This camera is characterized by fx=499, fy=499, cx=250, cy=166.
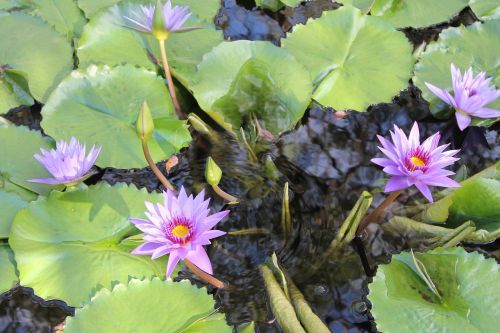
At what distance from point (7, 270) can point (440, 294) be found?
1.66 m

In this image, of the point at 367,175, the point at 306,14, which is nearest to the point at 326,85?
the point at 367,175

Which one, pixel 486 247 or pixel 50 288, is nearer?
pixel 50 288

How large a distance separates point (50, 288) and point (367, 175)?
4.99 ft

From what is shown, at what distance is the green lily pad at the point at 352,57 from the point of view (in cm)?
253

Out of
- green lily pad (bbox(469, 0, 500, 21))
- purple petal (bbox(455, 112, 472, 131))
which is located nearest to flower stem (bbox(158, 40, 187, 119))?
purple petal (bbox(455, 112, 472, 131))

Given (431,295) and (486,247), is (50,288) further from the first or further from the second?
(486,247)

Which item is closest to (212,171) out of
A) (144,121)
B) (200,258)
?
(144,121)

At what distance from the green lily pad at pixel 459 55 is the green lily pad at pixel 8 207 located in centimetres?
199

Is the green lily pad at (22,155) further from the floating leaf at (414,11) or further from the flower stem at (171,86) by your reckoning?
the floating leaf at (414,11)

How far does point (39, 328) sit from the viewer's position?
77.3 inches

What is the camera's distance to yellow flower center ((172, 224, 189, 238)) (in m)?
1.69

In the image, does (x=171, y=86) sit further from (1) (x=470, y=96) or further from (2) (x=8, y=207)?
(1) (x=470, y=96)

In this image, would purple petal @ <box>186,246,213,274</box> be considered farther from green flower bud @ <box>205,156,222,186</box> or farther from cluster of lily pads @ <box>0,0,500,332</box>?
green flower bud @ <box>205,156,222,186</box>

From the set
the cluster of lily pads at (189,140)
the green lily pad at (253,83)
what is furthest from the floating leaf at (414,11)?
the green lily pad at (253,83)
